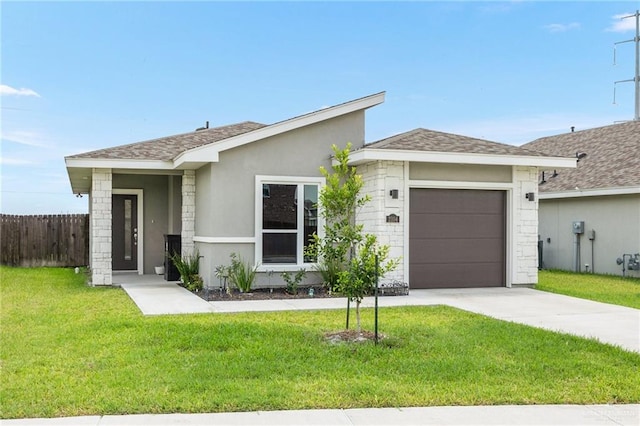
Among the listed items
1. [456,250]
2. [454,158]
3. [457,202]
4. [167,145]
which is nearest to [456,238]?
[456,250]

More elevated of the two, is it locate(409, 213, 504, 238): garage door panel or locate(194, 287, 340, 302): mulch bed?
locate(409, 213, 504, 238): garage door panel

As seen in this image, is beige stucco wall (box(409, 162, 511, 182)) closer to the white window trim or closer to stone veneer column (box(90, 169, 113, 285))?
the white window trim

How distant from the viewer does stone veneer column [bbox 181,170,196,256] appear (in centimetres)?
1441

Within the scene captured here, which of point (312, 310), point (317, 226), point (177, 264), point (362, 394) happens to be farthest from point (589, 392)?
point (177, 264)

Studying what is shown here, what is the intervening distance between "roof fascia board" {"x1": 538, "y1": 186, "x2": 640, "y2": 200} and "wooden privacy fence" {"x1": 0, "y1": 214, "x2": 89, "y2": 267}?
49.5ft

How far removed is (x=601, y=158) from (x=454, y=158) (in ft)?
33.4

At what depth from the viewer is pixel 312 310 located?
34.0 feet

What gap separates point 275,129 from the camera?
1288 cm

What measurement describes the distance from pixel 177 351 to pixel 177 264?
7.28m

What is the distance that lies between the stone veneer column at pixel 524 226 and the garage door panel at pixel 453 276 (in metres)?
0.42

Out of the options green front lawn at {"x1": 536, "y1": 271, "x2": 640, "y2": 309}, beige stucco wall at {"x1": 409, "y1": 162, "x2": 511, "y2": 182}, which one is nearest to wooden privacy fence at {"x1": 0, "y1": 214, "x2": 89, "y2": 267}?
beige stucco wall at {"x1": 409, "y1": 162, "x2": 511, "y2": 182}

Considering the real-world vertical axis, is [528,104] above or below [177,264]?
above

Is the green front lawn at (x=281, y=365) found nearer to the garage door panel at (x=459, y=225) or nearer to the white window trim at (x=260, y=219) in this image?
the white window trim at (x=260, y=219)

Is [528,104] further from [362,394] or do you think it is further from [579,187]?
[362,394]
